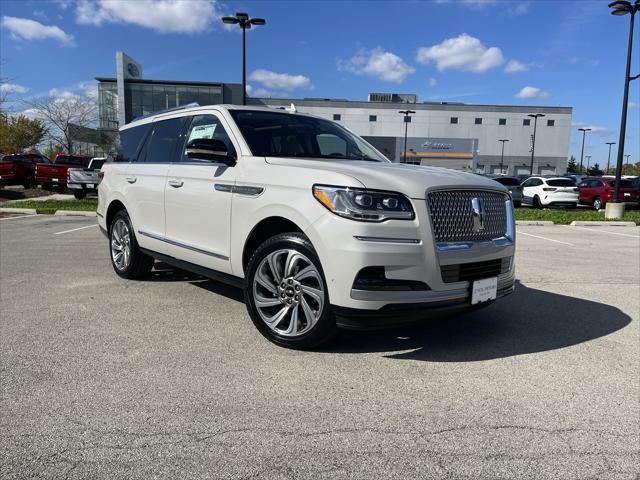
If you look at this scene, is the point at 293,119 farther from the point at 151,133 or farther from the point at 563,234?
the point at 563,234

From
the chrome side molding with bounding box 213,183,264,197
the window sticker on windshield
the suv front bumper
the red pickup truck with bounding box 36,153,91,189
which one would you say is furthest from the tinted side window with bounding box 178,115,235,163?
the red pickup truck with bounding box 36,153,91,189

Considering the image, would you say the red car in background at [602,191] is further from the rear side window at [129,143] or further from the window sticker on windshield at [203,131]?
the window sticker on windshield at [203,131]

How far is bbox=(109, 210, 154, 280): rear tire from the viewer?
18.6ft

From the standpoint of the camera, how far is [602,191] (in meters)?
22.8

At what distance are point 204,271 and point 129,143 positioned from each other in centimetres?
257

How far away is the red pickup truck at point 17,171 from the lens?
74.1 feet

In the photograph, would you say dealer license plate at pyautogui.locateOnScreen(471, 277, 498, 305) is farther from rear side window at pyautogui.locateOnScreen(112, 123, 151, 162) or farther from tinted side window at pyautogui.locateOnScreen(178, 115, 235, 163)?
rear side window at pyautogui.locateOnScreen(112, 123, 151, 162)

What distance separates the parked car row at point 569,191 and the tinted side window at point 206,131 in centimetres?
2019

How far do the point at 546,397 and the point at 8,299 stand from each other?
5.01m

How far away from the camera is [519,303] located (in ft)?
17.3

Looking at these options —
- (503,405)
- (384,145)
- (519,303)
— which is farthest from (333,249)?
(384,145)

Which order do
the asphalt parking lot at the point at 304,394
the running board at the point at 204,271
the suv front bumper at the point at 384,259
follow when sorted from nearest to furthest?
the asphalt parking lot at the point at 304,394
the suv front bumper at the point at 384,259
the running board at the point at 204,271

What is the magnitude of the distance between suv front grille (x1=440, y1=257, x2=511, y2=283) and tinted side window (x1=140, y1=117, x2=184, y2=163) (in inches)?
122

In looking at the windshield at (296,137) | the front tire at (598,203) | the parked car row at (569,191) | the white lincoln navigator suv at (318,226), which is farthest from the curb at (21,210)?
the front tire at (598,203)
